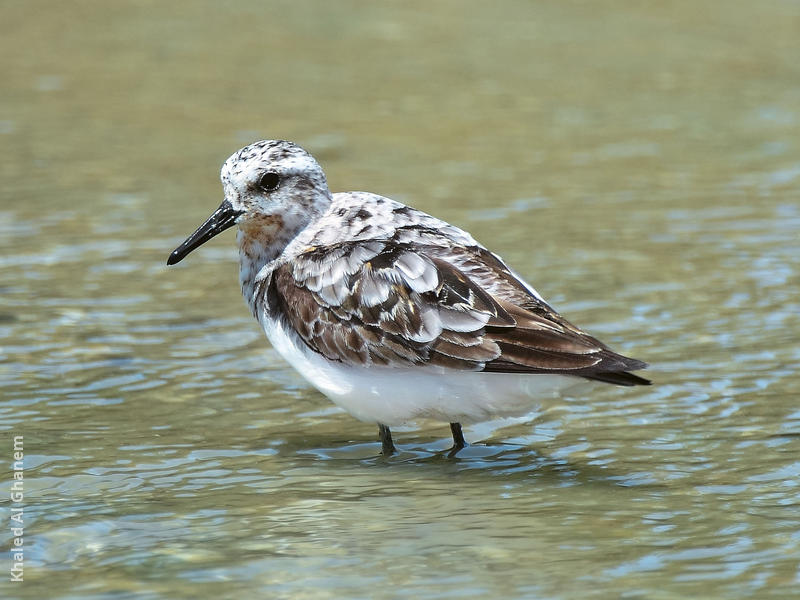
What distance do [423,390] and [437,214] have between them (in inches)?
229

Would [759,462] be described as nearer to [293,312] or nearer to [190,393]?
[293,312]

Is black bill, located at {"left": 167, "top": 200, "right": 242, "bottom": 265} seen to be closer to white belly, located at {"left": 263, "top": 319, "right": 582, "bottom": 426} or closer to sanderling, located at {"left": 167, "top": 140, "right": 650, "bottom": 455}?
sanderling, located at {"left": 167, "top": 140, "right": 650, "bottom": 455}

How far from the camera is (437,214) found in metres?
13.6

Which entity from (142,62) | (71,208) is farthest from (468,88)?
(71,208)

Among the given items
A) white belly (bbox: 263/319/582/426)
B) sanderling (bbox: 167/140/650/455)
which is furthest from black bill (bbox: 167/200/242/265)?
white belly (bbox: 263/319/582/426)

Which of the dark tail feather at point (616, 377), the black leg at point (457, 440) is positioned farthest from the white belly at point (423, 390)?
the black leg at point (457, 440)

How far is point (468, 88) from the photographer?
18.1 meters

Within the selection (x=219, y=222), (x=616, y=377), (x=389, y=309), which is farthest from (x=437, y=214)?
(x=616, y=377)

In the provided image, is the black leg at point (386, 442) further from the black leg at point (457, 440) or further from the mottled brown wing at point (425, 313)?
the mottled brown wing at point (425, 313)

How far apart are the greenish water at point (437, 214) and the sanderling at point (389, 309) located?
1.69 feet

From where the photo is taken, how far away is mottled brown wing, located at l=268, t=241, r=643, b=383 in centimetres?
754

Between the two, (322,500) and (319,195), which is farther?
(319,195)

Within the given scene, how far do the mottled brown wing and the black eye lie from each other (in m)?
0.53

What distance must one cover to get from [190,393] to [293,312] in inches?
61.6
